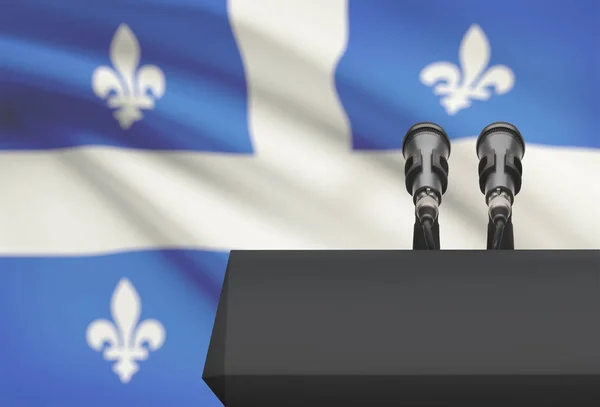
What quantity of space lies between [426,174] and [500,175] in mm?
62

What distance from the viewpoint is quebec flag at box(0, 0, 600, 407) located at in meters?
1.25

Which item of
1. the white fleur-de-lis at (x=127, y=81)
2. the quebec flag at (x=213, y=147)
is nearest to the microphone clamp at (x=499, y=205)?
the quebec flag at (x=213, y=147)

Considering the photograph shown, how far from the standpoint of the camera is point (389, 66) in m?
1.30

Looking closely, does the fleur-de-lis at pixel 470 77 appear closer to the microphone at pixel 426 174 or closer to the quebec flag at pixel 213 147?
the quebec flag at pixel 213 147

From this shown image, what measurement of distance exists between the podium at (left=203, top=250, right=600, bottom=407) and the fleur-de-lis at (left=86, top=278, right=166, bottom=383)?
0.62m

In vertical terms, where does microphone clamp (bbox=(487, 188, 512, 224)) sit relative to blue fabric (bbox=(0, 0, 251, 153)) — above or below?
below

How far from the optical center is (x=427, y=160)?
0.77 m

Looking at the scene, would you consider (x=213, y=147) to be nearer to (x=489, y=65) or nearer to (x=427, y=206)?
(x=489, y=65)

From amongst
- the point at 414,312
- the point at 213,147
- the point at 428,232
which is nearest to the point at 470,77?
the point at 213,147

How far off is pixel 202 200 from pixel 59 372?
31 centimetres

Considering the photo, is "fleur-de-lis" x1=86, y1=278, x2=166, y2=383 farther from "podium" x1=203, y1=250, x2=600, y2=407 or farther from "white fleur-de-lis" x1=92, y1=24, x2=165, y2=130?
"podium" x1=203, y1=250, x2=600, y2=407

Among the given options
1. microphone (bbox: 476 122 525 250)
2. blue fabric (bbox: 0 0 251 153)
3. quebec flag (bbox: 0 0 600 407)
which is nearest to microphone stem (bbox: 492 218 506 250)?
microphone (bbox: 476 122 525 250)

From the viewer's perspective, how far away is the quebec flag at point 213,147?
4.11 ft

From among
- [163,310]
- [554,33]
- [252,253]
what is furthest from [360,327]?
[554,33]
